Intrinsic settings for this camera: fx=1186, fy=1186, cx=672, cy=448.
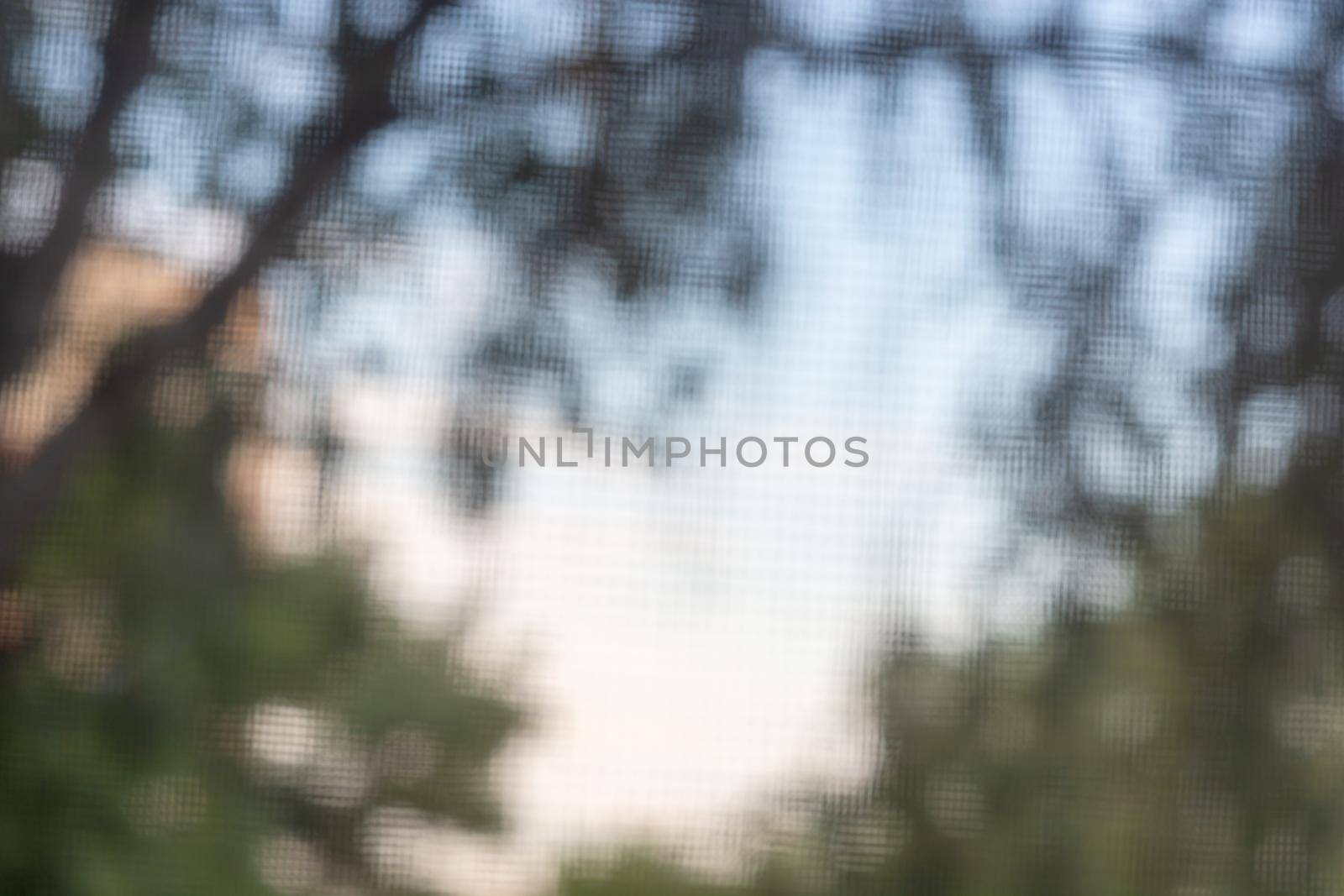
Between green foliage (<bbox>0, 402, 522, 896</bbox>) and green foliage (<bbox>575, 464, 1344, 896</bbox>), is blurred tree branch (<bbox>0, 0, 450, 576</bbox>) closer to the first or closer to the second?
green foliage (<bbox>0, 402, 522, 896</bbox>)

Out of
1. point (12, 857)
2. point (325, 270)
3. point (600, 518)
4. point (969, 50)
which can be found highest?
point (969, 50)

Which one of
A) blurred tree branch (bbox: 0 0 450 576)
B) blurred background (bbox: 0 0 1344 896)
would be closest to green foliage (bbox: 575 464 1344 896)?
blurred background (bbox: 0 0 1344 896)

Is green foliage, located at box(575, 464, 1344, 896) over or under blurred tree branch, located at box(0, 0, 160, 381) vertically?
under

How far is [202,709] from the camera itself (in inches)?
20.2

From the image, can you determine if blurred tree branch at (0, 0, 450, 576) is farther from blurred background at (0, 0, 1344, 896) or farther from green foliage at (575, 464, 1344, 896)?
green foliage at (575, 464, 1344, 896)

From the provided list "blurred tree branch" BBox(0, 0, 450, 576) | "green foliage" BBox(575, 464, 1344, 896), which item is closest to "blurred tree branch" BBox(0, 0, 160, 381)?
"blurred tree branch" BBox(0, 0, 450, 576)

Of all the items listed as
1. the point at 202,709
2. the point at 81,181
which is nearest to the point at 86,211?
the point at 81,181

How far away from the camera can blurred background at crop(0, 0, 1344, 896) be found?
1.71 ft

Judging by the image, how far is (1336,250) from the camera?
0.58 meters

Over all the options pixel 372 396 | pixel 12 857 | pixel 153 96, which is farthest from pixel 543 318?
pixel 12 857

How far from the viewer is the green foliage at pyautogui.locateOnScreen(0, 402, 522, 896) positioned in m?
0.51

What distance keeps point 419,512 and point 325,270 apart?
12 cm

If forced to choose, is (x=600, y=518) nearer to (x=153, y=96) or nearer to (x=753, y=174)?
(x=753, y=174)

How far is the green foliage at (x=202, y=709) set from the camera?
0.51 m
